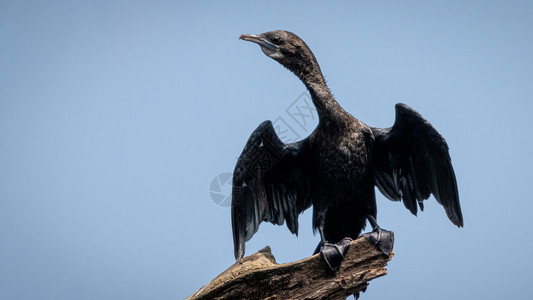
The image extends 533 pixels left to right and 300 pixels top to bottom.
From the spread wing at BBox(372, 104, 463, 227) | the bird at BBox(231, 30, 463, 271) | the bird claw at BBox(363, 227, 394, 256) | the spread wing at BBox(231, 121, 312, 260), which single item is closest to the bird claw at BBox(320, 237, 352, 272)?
the bird claw at BBox(363, 227, 394, 256)

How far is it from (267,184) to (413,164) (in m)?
1.57

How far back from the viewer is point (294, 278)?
16.1ft

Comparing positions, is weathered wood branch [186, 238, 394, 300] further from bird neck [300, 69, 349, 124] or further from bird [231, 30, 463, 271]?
bird neck [300, 69, 349, 124]

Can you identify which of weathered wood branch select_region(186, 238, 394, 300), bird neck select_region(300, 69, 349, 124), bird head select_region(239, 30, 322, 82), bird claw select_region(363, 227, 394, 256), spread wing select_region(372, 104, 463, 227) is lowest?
weathered wood branch select_region(186, 238, 394, 300)

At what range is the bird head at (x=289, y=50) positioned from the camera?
19.1 ft

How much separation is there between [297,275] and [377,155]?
1.83 metres

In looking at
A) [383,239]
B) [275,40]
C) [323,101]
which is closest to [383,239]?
[383,239]

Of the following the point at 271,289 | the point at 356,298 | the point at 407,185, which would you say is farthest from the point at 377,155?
the point at 271,289

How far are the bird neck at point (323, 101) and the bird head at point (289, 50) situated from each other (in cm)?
4

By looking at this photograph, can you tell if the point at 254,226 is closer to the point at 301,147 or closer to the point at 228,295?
the point at 301,147

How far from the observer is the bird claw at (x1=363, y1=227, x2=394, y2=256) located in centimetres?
507

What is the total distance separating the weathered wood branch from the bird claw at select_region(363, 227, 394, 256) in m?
0.04

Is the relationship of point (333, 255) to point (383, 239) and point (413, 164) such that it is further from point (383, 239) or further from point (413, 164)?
point (413, 164)

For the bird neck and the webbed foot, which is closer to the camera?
the webbed foot
